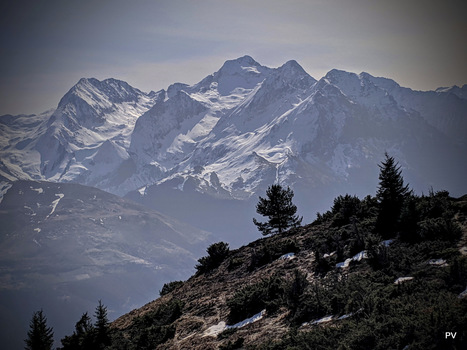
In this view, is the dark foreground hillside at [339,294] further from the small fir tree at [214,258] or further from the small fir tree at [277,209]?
the small fir tree at [277,209]

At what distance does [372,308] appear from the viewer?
18703 mm

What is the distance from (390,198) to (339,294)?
12.1 m

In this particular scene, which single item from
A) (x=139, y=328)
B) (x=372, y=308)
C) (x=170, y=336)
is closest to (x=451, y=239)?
(x=372, y=308)

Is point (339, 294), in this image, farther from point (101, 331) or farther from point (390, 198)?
point (101, 331)

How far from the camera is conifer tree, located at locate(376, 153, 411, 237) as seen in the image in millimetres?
29627

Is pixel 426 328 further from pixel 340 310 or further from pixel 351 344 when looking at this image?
pixel 340 310

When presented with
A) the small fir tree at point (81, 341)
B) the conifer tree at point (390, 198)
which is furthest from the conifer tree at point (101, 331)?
the conifer tree at point (390, 198)

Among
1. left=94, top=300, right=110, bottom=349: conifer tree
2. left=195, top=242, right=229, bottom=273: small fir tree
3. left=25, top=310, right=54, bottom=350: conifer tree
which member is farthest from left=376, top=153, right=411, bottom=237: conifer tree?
left=25, top=310, right=54, bottom=350: conifer tree

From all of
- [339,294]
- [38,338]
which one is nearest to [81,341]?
[38,338]

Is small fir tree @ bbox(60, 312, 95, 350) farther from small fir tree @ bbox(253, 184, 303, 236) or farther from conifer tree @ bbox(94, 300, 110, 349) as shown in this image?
small fir tree @ bbox(253, 184, 303, 236)

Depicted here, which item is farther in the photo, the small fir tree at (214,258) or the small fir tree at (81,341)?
the small fir tree at (214,258)

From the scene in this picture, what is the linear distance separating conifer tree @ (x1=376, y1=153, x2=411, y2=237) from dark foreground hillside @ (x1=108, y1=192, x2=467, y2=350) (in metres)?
0.70

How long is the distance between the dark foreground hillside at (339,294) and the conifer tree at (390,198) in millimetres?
703

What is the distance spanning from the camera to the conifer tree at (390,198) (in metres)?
29.6
